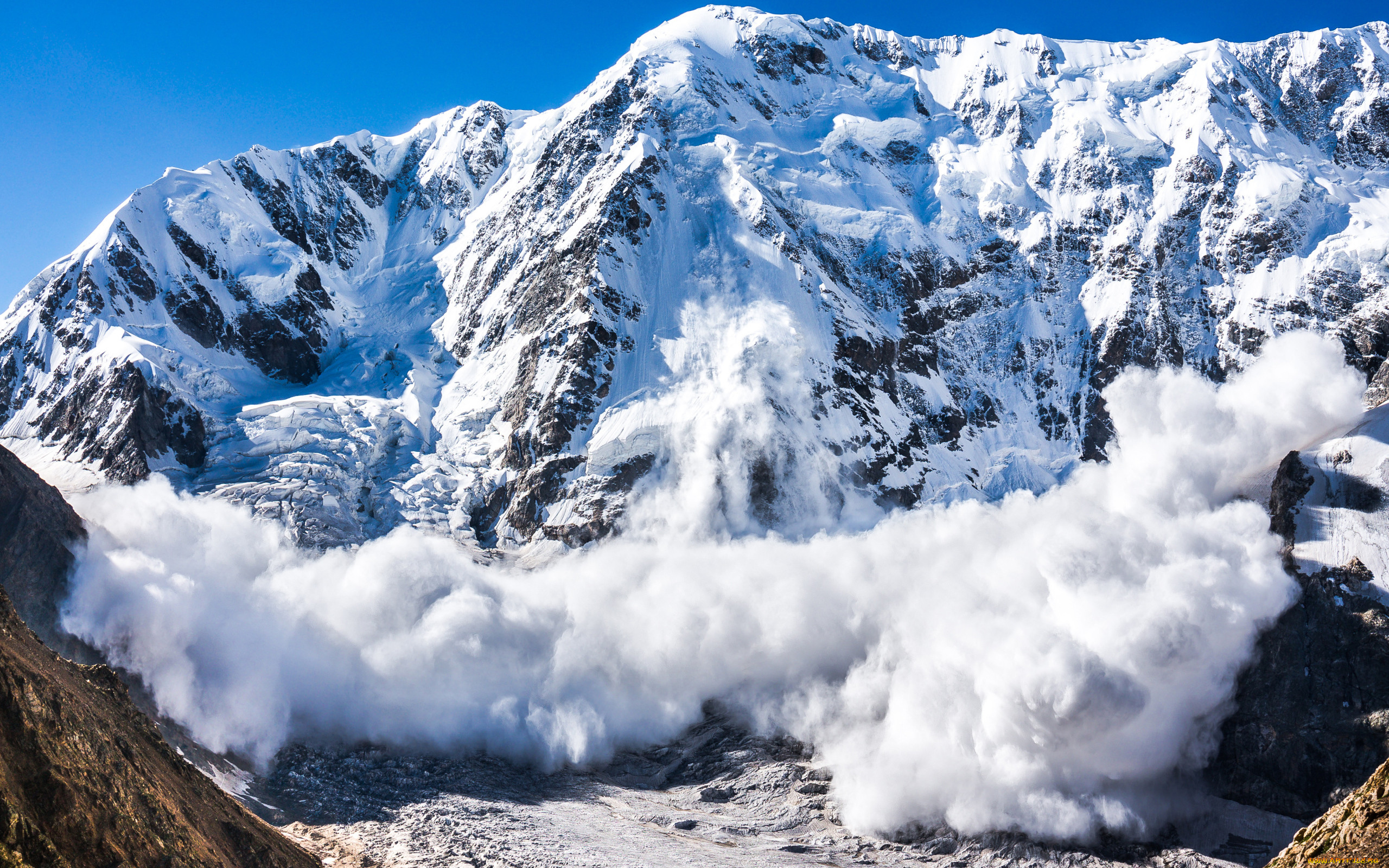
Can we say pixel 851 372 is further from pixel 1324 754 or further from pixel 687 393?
pixel 1324 754

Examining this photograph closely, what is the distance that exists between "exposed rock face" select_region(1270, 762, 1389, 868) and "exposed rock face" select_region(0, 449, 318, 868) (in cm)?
3293

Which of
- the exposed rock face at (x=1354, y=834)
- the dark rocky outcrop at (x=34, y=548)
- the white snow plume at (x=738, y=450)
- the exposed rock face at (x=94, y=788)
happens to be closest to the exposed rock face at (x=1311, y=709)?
the white snow plume at (x=738, y=450)

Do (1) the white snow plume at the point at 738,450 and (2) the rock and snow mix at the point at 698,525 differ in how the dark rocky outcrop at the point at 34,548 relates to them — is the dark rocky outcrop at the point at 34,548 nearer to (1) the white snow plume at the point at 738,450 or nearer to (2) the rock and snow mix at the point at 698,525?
(2) the rock and snow mix at the point at 698,525

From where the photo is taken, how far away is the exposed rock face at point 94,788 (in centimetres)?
2944

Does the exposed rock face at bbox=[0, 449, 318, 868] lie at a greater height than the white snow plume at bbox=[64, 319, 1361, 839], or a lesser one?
lesser

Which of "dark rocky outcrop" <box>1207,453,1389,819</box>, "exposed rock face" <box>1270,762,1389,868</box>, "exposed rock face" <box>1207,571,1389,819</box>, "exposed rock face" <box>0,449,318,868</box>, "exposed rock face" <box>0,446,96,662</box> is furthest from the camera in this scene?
"exposed rock face" <box>0,446,96,662</box>

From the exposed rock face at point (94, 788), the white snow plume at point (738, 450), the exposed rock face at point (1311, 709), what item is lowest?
the exposed rock face at point (94, 788)

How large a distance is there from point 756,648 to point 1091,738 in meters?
54.2

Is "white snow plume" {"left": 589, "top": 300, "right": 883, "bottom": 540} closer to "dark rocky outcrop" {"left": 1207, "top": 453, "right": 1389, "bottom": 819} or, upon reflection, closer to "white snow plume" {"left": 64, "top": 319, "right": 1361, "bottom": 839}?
"white snow plume" {"left": 64, "top": 319, "right": 1361, "bottom": 839}

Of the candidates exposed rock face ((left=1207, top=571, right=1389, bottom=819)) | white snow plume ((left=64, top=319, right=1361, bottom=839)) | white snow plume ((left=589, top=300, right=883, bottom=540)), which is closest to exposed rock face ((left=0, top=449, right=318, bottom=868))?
white snow plume ((left=64, top=319, right=1361, bottom=839))

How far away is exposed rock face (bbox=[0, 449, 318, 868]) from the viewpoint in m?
29.4

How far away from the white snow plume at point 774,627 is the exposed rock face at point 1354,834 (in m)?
85.0

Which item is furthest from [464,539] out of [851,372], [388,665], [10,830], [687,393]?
[10,830]

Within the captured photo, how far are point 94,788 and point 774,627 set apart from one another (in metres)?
122
